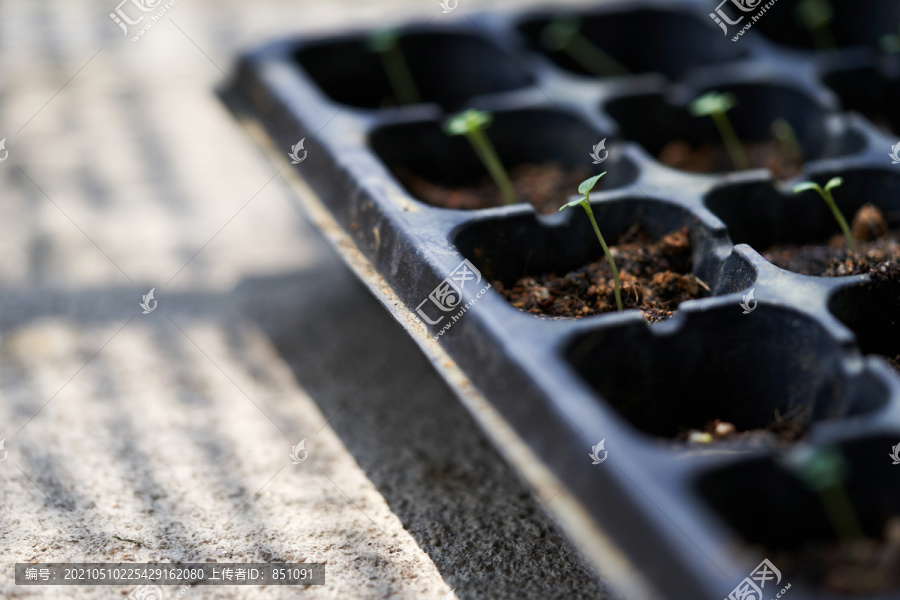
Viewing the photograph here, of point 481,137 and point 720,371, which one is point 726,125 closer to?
point 481,137

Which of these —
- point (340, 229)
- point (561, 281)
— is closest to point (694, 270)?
point (561, 281)

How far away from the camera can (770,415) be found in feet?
4.31

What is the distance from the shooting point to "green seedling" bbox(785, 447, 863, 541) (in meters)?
0.98

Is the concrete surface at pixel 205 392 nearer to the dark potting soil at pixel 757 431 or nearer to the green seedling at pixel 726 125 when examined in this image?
the dark potting soil at pixel 757 431

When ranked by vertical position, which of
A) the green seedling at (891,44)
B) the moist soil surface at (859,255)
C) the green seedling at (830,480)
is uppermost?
the green seedling at (891,44)

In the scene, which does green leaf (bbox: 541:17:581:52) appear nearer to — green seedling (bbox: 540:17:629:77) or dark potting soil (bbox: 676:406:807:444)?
green seedling (bbox: 540:17:629:77)

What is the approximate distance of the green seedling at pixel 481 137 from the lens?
168 centimetres

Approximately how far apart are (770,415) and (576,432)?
0.40 m

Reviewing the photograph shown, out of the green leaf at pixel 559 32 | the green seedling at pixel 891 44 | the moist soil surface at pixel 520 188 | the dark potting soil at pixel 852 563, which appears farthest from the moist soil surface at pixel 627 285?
the green seedling at pixel 891 44

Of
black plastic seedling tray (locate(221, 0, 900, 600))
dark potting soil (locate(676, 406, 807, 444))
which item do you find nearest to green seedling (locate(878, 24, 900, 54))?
black plastic seedling tray (locate(221, 0, 900, 600))

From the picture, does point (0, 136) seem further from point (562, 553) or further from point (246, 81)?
point (562, 553)

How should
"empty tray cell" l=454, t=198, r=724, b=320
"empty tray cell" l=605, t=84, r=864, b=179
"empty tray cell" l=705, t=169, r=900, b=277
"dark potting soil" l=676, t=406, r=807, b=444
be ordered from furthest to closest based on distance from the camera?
1. "empty tray cell" l=605, t=84, r=864, b=179
2. "empty tray cell" l=705, t=169, r=900, b=277
3. "empty tray cell" l=454, t=198, r=724, b=320
4. "dark potting soil" l=676, t=406, r=807, b=444

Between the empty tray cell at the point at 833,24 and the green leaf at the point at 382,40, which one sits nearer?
the green leaf at the point at 382,40

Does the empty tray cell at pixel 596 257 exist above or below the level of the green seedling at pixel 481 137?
below
